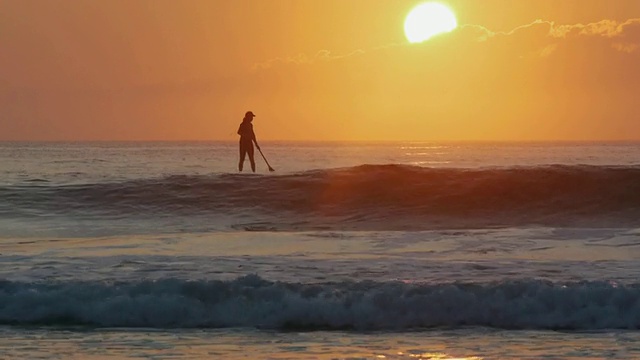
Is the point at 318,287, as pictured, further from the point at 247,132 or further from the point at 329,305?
the point at 247,132

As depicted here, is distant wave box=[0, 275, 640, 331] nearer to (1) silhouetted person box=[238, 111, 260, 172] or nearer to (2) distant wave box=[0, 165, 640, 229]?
(2) distant wave box=[0, 165, 640, 229]

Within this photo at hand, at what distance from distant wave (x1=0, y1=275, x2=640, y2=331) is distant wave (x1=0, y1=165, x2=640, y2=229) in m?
9.07

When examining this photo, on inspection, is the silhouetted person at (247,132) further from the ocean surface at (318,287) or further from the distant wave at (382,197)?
the ocean surface at (318,287)

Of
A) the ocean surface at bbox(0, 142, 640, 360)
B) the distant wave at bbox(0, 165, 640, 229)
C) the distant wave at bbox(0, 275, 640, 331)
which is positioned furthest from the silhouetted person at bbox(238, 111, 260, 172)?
the distant wave at bbox(0, 275, 640, 331)

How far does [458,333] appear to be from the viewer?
942 cm

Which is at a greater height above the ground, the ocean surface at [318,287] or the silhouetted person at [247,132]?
the silhouetted person at [247,132]

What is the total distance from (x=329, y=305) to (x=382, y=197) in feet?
39.2

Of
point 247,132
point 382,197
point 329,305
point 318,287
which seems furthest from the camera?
point 247,132

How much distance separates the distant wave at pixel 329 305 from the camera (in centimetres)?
991

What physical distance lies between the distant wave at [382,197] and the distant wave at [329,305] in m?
9.07

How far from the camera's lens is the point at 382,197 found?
22.0 m

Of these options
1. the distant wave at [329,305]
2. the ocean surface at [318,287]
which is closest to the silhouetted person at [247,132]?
the ocean surface at [318,287]

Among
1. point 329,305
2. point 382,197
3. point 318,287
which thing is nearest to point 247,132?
point 382,197

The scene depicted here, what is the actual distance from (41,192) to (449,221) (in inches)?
367
